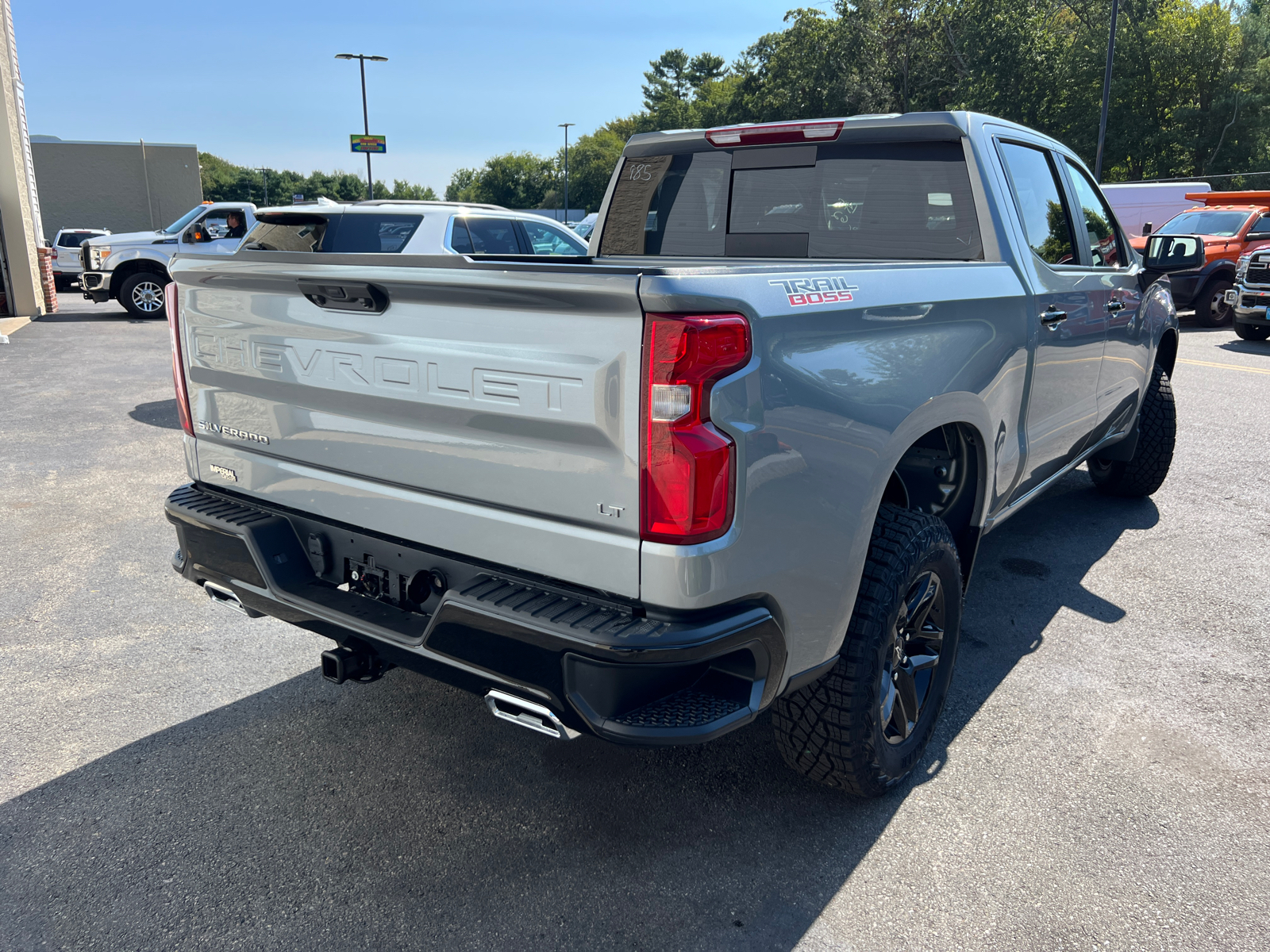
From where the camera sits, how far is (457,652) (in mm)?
2141

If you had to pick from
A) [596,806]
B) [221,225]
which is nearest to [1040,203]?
[596,806]

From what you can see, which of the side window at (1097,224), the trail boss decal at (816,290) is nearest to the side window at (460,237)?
the side window at (1097,224)

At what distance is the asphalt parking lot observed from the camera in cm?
227

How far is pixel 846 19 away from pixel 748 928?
2408 inches

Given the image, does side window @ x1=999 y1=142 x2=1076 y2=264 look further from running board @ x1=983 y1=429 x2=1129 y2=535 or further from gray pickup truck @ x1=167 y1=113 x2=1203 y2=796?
running board @ x1=983 y1=429 x2=1129 y2=535

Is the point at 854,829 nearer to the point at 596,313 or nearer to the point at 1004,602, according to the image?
the point at 596,313

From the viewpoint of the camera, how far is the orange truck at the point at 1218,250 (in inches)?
624

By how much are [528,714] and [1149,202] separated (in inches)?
1078

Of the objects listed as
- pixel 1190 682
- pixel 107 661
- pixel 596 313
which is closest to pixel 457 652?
pixel 596 313

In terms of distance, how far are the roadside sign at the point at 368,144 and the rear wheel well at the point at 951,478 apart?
3915 cm

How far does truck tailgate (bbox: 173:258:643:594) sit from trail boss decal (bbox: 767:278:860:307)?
0.40m

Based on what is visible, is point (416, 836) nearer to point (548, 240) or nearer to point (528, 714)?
point (528, 714)

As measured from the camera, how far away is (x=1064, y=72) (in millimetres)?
43281

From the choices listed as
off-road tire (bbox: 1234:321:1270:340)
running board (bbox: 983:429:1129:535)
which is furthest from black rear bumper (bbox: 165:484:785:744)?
off-road tire (bbox: 1234:321:1270:340)
